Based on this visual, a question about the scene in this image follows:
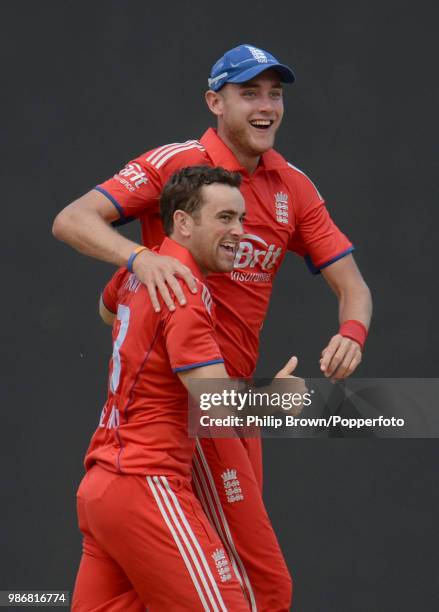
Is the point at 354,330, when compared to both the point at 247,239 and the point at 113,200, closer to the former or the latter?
the point at 247,239

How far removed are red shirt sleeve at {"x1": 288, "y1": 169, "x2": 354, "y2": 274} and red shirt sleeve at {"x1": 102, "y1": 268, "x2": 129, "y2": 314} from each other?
559mm

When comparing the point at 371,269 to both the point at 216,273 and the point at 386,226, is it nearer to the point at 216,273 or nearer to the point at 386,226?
the point at 386,226

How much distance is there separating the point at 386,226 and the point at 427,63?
64cm

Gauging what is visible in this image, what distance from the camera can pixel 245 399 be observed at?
353 cm

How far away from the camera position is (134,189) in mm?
3793

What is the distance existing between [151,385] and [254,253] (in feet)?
2.24

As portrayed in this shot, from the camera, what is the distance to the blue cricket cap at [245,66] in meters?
3.83

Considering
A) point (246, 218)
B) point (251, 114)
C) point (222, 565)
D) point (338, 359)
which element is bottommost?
point (222, 565)

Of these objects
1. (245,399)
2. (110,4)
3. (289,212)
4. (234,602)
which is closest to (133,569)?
(234,602)

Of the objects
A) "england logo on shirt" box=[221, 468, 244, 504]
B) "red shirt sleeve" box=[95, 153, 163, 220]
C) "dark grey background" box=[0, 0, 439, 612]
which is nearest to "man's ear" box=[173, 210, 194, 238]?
"red shirt sleeve" box=[95, 153, 163, 220]

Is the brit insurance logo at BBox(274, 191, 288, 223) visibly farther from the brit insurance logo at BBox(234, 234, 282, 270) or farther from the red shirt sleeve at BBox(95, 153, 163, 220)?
the red shirt sleeve at BBox(95, 153, 163, 220)

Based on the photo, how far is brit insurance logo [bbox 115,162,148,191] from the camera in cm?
380

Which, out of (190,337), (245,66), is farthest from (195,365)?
(245,66)

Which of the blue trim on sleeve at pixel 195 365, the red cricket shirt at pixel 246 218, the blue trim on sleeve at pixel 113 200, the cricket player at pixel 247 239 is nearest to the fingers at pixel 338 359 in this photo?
the cricket player at pixel 247 239
